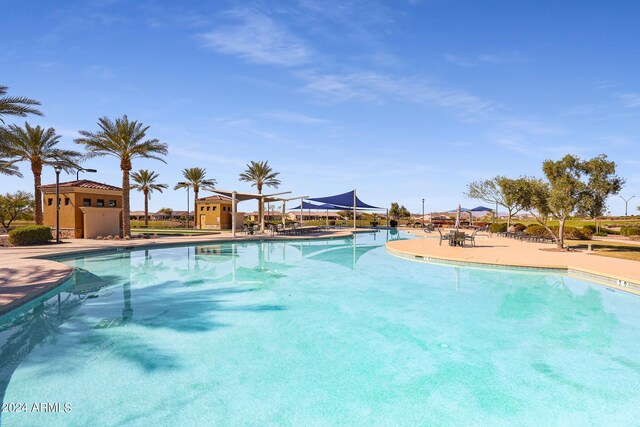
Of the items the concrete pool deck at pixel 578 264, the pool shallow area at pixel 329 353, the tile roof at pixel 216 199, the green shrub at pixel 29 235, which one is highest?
the tile roof at pixel 216 199

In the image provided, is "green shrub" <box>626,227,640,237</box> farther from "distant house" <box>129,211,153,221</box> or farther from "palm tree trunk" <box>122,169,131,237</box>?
"distant house" <box>129,211,153,221</box>

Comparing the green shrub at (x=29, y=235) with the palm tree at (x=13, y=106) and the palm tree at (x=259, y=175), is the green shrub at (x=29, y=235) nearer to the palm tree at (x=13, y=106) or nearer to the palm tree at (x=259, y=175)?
the palm tree at (x=13, y=106)

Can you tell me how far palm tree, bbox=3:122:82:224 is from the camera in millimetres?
21312

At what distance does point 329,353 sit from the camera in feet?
17.3

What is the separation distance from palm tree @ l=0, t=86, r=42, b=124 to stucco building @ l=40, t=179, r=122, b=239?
7.62 meters

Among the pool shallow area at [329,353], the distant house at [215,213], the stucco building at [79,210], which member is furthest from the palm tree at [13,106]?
the distant house at [215,213]

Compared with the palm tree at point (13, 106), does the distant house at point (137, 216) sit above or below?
below

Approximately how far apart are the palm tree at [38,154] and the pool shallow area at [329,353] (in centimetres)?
1734

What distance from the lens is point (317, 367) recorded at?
15.8 ft

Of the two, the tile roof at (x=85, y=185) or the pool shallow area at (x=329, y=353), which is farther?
the tile roof at (x=85, y=185)

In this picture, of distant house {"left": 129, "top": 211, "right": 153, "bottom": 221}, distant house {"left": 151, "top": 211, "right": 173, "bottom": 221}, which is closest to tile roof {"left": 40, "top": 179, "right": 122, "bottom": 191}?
distant house {"left": 129, "top": 211, "right": 153, "bottom": 221}

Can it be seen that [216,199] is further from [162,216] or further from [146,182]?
[162,216]

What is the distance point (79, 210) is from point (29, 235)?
4.30 m

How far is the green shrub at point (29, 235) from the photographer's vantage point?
17.4 meters
